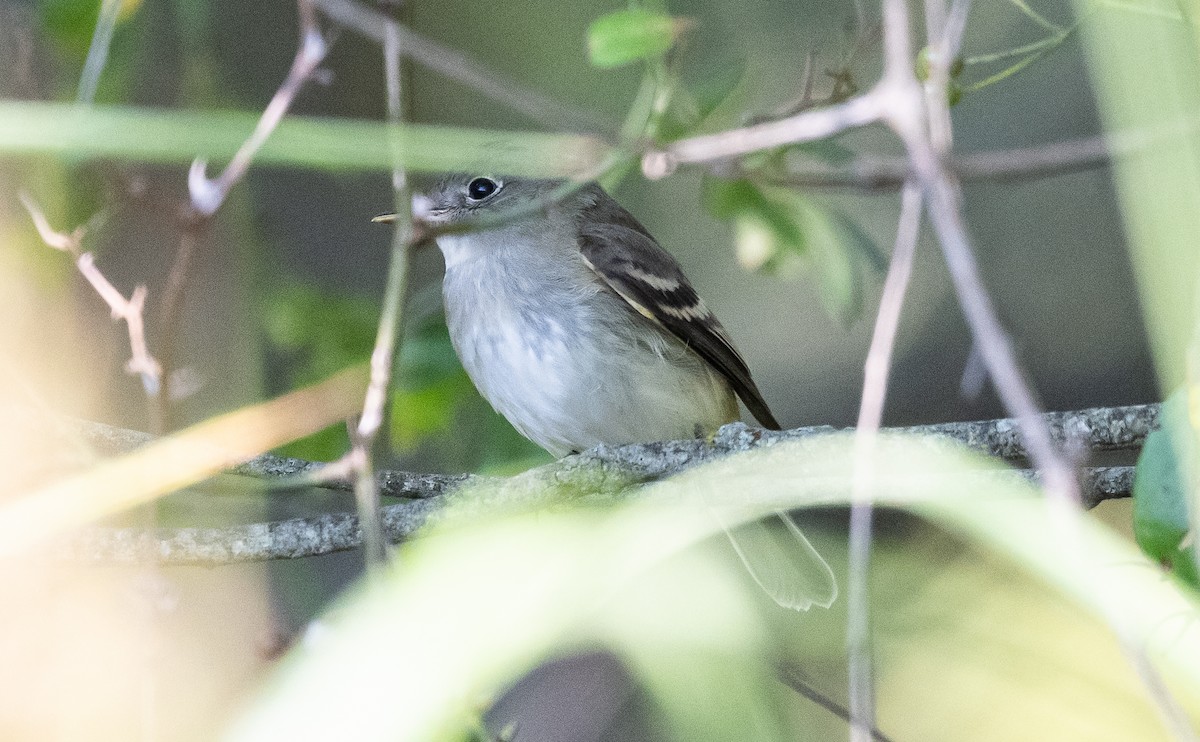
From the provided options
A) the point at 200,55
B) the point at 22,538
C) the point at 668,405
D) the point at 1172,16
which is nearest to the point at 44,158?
the point at 22,538

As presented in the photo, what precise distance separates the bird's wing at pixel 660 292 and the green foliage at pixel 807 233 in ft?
2.55

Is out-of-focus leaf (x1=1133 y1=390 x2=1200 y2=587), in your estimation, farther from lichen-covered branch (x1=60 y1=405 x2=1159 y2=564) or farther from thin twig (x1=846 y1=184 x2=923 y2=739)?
lichen-covered branch (x1=60 y1=405 x2=1159 y2=564)

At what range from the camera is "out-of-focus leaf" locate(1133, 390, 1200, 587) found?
1168mm

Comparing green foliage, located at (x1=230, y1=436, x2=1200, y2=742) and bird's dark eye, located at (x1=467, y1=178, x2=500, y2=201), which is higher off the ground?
bird's dark eye, located at (x1=467, y1=178, x2=500, y2=201)

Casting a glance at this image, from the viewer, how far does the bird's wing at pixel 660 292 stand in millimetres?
2773

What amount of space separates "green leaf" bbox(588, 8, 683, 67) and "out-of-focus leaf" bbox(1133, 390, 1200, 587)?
74 cm

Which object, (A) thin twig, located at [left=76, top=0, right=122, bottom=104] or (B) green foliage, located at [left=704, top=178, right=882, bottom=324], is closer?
(A) thin twig, located at [left=76, top=0, right=122, bottom=104]

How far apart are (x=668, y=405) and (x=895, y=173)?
1809 millimetres

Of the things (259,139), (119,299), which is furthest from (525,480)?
(259,139)

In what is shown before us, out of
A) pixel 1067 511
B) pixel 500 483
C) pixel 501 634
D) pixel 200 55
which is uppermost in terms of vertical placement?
pixel 200 55

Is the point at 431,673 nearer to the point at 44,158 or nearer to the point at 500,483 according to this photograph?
the point at 500,483

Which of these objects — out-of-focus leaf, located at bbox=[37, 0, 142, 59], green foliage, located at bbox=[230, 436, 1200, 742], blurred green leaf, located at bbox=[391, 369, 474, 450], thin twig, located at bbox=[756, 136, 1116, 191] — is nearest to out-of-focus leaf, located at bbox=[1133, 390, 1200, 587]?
green foliage, located at bbox=[230, 436, 1200, 742]

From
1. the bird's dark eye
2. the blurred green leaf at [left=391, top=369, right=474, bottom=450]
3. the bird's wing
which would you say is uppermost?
the bird's dark eye

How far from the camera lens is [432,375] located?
7.95 ft
